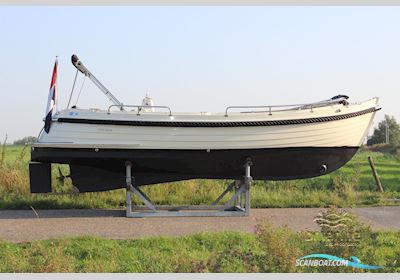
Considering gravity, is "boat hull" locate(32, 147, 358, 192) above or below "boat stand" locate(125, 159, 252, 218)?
above

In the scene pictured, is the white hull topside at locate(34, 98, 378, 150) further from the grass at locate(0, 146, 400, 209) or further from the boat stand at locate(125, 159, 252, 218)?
the grass at locate(0, 146, 400, 209)

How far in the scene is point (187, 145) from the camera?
8906 mm

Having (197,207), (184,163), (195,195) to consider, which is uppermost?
(184,163)

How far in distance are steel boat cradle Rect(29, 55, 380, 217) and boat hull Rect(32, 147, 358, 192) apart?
19mm

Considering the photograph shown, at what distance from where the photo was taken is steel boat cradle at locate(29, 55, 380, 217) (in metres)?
8.84

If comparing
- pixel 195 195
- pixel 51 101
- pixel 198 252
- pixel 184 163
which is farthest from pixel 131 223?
pixel 195 195

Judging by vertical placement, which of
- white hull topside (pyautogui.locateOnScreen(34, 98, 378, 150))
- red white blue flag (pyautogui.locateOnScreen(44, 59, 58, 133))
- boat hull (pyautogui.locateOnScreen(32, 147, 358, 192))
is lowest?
boat hull (pyautogui.locateOnScreen(32, 147, 358, 192))

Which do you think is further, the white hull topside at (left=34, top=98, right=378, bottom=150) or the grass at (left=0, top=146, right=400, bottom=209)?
the grass at (left=0, top=146, right=400, bottom=209)

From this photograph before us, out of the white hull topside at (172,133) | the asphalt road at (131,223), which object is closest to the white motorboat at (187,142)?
the white hull topside at (172,133)

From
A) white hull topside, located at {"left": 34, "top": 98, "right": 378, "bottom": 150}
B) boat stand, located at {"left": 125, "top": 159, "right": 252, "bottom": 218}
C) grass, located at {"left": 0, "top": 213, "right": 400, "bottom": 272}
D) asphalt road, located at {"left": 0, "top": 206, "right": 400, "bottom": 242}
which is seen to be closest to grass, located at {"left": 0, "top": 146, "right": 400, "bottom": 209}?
asphalt road, located at {"left": 0, "top": 206, "right": 400, "bottom": 242}

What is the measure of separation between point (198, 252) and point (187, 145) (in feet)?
10.5

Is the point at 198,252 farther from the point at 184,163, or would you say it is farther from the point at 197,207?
the point at 197,207

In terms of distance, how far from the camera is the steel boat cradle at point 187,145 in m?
8.84

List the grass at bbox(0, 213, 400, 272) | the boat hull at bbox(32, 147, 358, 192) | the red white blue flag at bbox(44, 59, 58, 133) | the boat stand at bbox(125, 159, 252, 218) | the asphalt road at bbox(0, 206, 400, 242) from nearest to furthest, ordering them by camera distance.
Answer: the grass at bbox(0, 213, 400, 272), the asphalt road at bbox(0, 206, 400, 242), the red white blue flag at bbox(44, 59, 58, 133), the boat stand at bbox(125, 159, 252, 218), the boat hull at bbox(32, 147, 358, 192)
